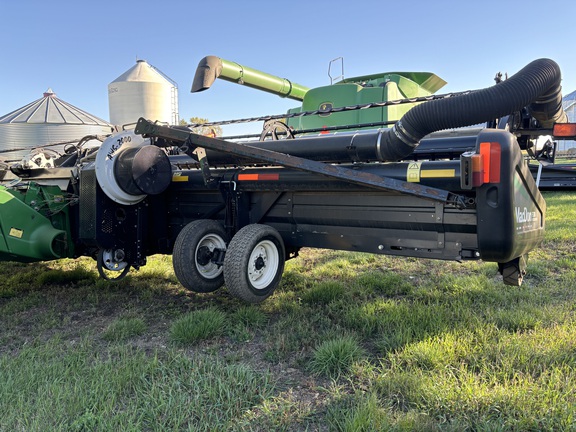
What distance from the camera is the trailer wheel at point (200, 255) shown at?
3.09 meters

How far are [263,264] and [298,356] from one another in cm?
76

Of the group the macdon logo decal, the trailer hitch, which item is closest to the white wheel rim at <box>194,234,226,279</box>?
the trailer hitch

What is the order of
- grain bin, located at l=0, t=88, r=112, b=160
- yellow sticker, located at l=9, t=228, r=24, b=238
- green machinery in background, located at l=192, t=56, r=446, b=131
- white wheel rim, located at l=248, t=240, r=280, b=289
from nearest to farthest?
1. white wheel rim, located at l=248, t=240, r=280, b=289
2. yellow sticker, located at l=9, t=228, r=24, b=238
3. green machinery in background, located at l=192, t=56, r=446, b=131
4. grain bin, located at l=0, t=88, r=112, b=160

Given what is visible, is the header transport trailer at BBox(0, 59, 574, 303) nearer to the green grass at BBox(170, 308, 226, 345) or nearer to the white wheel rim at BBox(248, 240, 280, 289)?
the white wheel rim at BBox(248, 240, 280, 289)

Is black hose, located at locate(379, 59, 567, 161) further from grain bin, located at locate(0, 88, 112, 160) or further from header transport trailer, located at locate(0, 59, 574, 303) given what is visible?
grain bin, located at locate(0, 88, 112, 160)

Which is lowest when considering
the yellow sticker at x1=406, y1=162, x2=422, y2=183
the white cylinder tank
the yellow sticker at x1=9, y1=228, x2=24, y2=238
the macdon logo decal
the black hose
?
the yellow sticker at x1=9, y1=228, x2=24, y2=238

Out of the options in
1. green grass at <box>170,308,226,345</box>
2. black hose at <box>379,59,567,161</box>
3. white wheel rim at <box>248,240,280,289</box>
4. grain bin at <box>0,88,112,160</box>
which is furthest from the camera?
grain bin at <box>0,88,112,160</box>

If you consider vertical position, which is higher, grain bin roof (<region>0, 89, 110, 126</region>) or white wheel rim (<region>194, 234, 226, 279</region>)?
grain bin roof (<region>0, 89, 110, 126</region>)

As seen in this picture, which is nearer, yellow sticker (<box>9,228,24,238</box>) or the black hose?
the black hose

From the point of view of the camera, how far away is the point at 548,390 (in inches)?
79.7

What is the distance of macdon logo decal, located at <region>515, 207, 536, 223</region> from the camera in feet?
8.19

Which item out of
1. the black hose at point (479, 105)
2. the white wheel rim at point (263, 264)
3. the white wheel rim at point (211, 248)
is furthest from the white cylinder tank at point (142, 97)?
the black hose at point (479, 105)

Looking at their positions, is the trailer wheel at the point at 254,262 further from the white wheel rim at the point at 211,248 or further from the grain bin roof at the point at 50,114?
the grain bin roof at the point at 50,114

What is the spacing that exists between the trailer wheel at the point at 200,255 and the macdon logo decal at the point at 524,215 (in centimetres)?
196
